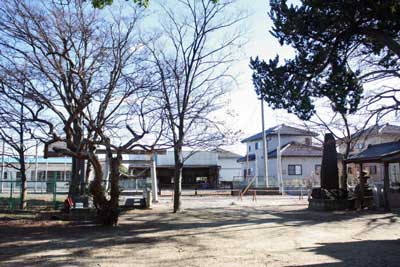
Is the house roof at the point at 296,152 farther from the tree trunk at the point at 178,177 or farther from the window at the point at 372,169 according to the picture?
the tree trunk at the point at 178,177

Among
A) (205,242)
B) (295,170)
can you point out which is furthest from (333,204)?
(295,170)

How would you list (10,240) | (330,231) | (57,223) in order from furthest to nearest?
(57,223)
(330,231)
(10,240)

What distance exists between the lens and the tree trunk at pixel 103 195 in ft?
44.8

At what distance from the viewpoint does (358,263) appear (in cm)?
828

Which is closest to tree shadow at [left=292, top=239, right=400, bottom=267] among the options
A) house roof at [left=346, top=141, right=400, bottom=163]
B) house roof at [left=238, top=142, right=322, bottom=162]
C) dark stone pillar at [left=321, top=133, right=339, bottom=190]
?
house roof at [left=346, top=141, right=400, bottom=163]

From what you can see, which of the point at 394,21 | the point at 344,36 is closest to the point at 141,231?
the point at 344,36

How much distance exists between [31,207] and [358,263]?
17.5 m

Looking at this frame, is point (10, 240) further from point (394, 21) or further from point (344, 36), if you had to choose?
point (394, 21)

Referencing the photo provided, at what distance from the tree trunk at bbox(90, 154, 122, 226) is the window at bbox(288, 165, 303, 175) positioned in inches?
1568

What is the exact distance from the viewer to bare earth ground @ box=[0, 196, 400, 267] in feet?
28.4

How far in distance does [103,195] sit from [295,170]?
40.7m

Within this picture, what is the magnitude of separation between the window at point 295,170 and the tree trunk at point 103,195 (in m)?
39.8

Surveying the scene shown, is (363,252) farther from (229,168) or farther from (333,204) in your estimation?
(229,168)

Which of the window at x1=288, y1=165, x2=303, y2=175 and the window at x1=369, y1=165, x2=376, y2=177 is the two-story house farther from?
the window at x1=369, y1=165, x2=376, y2=177
